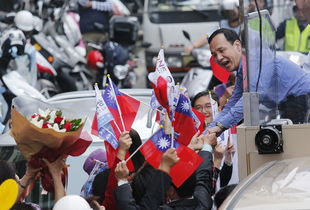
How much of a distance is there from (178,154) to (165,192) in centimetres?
23

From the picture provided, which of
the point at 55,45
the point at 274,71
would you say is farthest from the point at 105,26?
the point at 274,71

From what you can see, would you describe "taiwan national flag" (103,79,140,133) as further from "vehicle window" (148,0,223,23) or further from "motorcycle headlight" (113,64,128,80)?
"vehicle window" (148,0,223,23)

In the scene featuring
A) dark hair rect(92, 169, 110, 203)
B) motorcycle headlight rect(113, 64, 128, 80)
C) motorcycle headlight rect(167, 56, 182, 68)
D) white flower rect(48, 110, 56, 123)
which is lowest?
motorcycle headlight rect(113, 64, 128, 80)

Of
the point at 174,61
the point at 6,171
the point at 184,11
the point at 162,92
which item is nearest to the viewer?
the point at 6,171

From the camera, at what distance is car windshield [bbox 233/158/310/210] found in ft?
14.0

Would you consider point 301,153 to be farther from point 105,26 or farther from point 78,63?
point 105,26

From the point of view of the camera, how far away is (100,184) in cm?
644

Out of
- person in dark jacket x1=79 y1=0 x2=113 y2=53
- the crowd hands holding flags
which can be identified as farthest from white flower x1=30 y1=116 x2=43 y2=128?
person in dark jacket x1=79 y1=0 x2=113 y2=53

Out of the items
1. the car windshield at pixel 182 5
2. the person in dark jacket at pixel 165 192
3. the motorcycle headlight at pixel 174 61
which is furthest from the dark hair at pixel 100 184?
the car windshield at pixel 182 5

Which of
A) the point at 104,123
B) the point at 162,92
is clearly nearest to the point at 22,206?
the point at 104,123

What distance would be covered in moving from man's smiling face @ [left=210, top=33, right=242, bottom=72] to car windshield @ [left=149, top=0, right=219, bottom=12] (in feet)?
36.1

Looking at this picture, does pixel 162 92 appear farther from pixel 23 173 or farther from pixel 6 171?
pixel 23 173

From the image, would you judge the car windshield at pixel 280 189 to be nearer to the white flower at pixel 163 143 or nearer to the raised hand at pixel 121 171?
the raised hand at pixel 121 171

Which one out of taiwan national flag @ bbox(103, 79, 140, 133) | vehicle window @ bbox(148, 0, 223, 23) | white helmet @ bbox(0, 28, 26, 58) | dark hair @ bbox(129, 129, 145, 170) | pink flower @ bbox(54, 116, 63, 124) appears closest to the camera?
pink flower @ bbox(54, 116, 63, 124)
